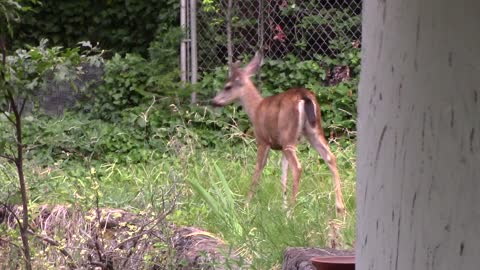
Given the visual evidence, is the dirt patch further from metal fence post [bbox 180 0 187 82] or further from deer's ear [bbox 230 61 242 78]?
metal fence post [bbox 180 0 187 82]

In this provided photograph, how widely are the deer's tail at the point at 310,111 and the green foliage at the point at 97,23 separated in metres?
5.63

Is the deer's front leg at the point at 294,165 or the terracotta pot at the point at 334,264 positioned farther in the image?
the deer's front leg at the point at 294,165

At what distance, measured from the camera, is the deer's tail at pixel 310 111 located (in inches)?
350

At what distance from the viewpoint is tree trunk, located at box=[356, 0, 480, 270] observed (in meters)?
1.68

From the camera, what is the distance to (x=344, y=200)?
696 centimetres

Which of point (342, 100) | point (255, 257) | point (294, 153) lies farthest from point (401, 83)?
point (342, 100)

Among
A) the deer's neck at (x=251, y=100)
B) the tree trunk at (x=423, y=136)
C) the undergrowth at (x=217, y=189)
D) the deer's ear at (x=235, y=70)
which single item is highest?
the tree trunk at (x=423, y=136)

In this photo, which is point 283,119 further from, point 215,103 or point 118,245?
point 118,245

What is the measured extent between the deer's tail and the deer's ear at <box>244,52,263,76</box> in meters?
1.21

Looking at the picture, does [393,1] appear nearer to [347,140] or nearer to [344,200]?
[344,200]

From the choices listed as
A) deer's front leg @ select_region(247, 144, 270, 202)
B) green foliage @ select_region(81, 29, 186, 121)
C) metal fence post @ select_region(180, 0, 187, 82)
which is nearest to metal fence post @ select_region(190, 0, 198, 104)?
metal fence post @ select_region(180, 0, 187, 82)

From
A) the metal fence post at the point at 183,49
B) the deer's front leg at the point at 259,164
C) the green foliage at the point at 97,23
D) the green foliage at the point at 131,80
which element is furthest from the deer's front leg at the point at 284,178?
the green foliage at the point at 97,23

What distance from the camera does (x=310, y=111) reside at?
29.2ft

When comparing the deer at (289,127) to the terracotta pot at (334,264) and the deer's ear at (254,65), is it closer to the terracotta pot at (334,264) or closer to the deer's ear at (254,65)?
the deer's ear at (254,65)
